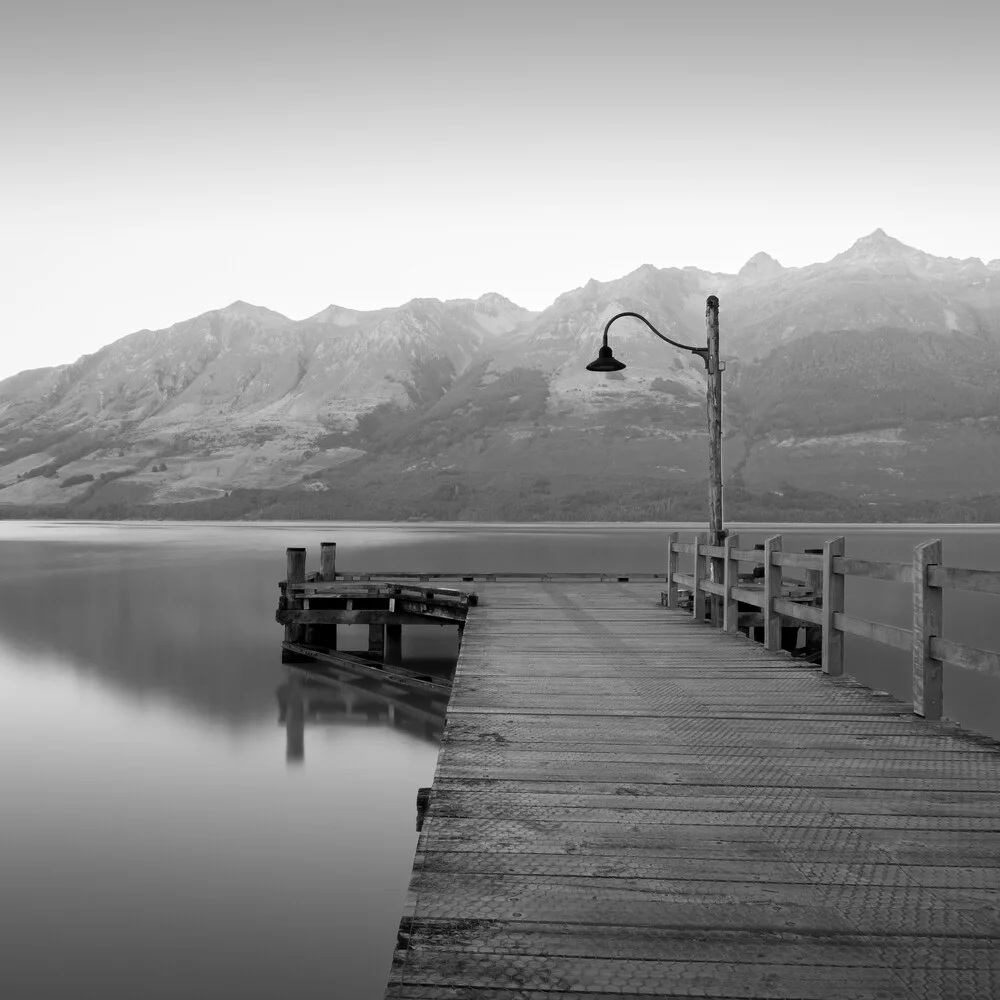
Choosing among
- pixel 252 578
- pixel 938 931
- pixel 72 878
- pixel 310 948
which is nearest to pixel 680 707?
pixel 310 948

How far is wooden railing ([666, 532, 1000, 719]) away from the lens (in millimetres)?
5974

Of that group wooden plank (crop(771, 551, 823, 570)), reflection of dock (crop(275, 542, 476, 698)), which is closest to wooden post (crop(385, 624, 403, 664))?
reflection of dock (crop(275, 542, 476, 698))

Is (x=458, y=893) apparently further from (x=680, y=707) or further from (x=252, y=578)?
(x=252, y=578)

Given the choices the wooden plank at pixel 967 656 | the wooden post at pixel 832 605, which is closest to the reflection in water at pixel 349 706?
the wooden post at pixel 832 605

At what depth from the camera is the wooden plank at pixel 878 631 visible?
21.9 feet

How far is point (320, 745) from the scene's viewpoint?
41.7ft

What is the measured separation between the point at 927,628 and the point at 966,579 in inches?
20.0

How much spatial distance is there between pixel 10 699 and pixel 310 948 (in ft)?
39.2

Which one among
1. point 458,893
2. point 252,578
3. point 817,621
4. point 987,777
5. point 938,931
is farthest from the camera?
point 252,578

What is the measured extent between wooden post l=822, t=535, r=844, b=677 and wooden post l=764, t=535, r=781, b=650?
1236 mm

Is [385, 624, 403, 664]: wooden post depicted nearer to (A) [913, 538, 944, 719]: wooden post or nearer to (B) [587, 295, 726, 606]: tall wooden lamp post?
(B) [587, 295, 726, 606]: tall wooden lamp post

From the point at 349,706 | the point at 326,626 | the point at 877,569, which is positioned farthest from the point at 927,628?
the point at 326,626

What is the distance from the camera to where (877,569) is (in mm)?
7172

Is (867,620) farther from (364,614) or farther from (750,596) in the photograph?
Answer: (364,614)
